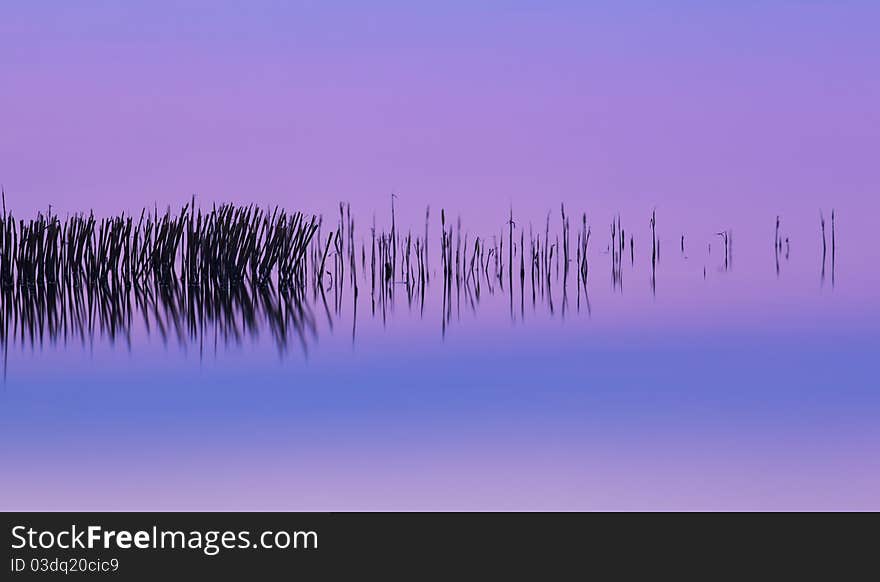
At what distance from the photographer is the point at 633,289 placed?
30.5ft

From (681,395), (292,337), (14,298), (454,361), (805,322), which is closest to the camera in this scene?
(681,395)

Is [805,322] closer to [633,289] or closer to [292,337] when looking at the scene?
[633,289]

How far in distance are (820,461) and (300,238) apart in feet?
18.1

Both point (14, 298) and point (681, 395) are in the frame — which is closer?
point (681, 395)

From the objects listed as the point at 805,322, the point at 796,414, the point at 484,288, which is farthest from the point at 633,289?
the point at 796,414

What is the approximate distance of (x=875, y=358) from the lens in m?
6.01

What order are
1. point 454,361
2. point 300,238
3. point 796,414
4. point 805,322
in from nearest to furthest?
1. point 796,414
2. point 454,361
3. point 805,322
4. point 300,238

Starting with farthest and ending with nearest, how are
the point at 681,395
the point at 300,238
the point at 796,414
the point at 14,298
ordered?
1. the point at 300,238
2. the point at 14,298
3. the point at 681,395
4. the point at 796,414
